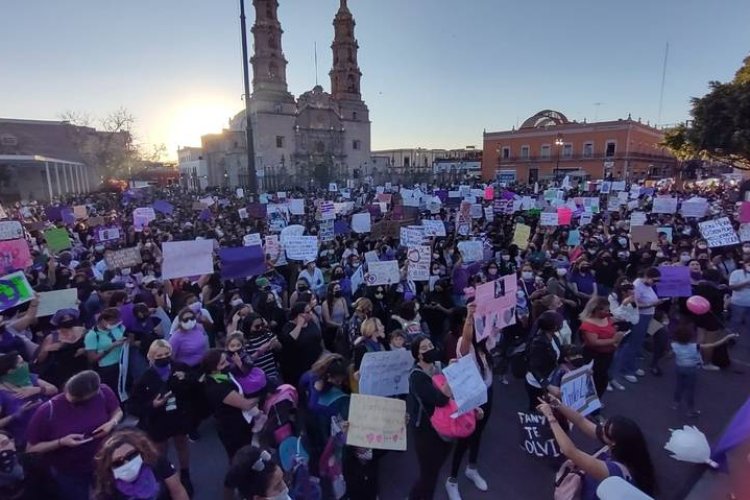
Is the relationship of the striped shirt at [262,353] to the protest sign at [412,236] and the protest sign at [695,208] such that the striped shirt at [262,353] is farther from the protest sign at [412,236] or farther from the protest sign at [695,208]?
the protest sign at [695,208]

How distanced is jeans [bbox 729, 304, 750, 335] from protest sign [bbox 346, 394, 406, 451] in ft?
22.5

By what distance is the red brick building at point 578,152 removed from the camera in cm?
5128

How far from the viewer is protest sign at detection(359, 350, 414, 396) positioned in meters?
3.81

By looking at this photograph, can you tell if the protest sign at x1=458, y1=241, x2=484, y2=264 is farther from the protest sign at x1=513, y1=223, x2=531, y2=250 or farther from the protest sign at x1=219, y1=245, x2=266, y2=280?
the protest sign at x1=219, y1=245, x2=266, y2=280

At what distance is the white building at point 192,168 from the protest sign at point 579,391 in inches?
1893

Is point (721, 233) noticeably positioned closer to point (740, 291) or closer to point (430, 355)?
point (740, 291)

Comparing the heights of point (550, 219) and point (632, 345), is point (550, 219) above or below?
above

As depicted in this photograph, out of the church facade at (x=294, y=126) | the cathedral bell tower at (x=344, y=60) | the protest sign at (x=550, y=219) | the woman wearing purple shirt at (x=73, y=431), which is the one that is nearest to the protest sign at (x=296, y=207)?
the protest sign at (x=550, y=219)

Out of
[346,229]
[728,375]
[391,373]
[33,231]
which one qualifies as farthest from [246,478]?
[33,231]

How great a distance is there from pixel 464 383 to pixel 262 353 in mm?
2277

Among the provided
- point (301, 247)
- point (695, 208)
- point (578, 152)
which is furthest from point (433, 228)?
point (578, 152)

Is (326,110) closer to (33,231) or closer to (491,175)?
(491,175)

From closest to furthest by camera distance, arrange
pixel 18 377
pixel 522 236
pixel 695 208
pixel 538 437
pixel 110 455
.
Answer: pixel 110 455 < pixel 18 377 < pixel 538 437 < pixel 522 236 < pixel 695 208

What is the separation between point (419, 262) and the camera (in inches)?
284
